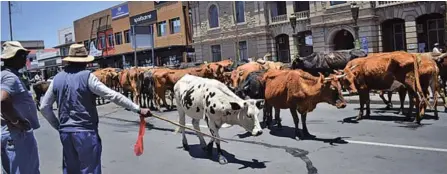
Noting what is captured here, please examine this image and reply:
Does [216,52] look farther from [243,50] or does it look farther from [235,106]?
[235,106]

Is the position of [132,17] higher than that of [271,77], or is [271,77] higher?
[132,17]

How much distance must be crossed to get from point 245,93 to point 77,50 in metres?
→ 6.69

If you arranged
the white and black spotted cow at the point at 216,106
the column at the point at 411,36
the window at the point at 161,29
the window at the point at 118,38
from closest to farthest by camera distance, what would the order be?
the white and black spotted cow at the point at 216,106 < the column at the point at 411,36 < the window at the point at 161,29 < the window at the point at 118,38

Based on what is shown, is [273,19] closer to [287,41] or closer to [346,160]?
[287,41]

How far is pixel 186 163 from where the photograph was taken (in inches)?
330

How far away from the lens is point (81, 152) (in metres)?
5.18

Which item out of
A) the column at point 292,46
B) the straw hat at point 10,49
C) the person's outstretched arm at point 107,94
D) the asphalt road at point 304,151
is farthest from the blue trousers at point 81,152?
the column at point 292,46

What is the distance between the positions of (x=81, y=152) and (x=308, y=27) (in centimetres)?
3516

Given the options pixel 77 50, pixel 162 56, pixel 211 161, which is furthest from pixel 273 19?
pixel 77 50

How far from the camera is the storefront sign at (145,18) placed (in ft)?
181

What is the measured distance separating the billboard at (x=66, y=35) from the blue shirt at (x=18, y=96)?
77.9m

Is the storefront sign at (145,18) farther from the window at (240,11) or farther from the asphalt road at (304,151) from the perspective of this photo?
the asphalt road at (304,151)

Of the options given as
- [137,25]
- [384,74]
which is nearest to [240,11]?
[137,25]

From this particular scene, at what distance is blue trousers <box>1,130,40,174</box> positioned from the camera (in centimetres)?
505
